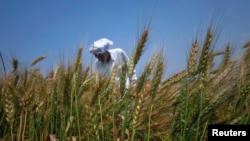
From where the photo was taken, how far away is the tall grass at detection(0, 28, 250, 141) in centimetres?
168

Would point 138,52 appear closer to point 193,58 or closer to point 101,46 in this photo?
point 193,58

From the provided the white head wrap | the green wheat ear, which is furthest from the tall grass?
the white head wrap

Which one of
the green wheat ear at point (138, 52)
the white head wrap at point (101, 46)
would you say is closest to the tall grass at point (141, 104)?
the green wheat ear at point (138, 52)

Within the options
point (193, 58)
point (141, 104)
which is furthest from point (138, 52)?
point (141, 104)

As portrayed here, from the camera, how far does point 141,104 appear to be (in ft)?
5.41

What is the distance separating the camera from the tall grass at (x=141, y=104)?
5.50 feet

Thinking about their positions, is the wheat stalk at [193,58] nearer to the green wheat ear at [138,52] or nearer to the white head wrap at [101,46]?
the green wheat ear at [138,52]

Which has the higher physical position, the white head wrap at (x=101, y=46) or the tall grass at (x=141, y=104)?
the white head wrap at (x=101, y=46)

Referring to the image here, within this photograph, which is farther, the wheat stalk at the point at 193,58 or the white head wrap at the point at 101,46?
the white head wrap at the point at 101,46

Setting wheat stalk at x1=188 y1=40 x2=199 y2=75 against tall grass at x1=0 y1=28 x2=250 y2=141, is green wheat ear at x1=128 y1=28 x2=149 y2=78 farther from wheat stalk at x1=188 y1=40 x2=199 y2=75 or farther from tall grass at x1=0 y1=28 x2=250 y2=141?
wheat stalk at x1=188 y1=40 x2=199 y2=75

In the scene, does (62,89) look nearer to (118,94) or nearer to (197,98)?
(118,94)

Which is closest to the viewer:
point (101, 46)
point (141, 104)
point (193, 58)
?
point (141, 104)

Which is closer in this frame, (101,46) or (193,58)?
(193,58)

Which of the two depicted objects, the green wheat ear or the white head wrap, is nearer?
the green wheat ear
